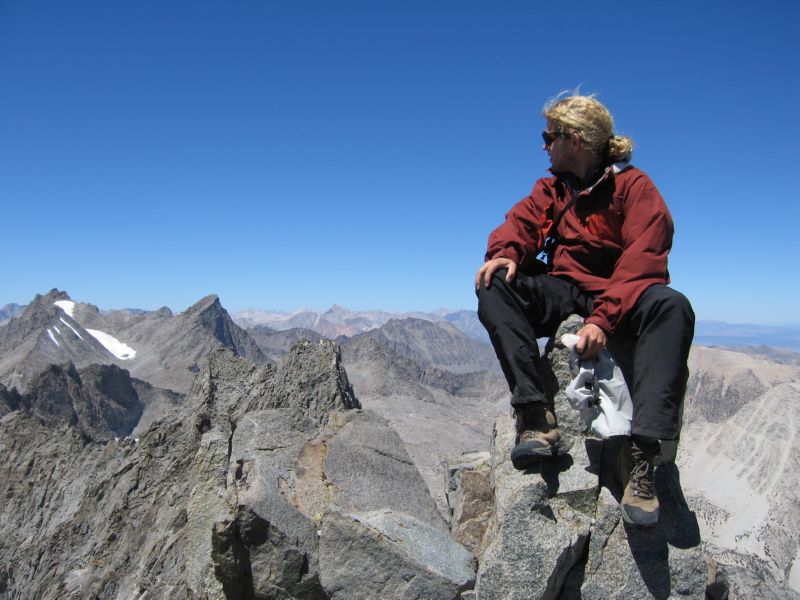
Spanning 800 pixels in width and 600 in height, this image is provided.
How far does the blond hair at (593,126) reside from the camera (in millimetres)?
5871

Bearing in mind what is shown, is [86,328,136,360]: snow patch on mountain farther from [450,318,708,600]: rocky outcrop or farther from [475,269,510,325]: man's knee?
[450,318,708,600]: rocky outcrop

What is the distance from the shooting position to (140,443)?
88.3 feet

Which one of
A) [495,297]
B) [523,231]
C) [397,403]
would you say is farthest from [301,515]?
[397,403]

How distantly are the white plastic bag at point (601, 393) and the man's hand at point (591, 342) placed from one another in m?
0.06

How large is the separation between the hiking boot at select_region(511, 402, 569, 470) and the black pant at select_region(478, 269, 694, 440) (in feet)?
0.56

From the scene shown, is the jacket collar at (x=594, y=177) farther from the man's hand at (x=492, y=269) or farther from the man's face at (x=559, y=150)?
the man's hand at (x=492, y=269)

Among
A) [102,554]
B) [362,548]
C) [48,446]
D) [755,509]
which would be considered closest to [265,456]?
[362,548]

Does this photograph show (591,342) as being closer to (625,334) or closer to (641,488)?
(625,334)

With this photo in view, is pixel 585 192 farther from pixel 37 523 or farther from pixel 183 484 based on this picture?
pixel 37 523

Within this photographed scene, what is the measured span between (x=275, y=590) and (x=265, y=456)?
1956 millimetres

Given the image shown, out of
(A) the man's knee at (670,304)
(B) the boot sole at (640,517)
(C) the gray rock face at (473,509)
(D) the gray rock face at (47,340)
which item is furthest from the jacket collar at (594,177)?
(D) the gray rock face at (47,340)

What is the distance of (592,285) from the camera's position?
18.8 feet

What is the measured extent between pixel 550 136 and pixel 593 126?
17.7 inches

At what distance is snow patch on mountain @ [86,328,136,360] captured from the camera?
548 feet
